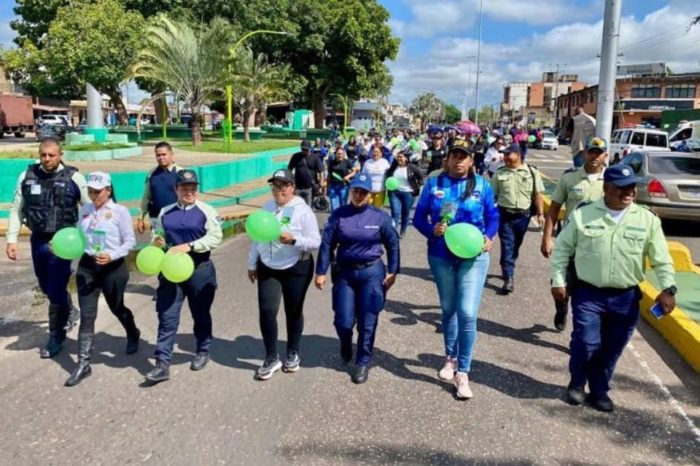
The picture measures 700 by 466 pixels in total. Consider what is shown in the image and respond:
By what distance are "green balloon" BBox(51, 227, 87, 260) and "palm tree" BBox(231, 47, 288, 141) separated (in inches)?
1174

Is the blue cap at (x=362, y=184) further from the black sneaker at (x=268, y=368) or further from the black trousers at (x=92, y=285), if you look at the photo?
the black trousers at (x=92, y=285)

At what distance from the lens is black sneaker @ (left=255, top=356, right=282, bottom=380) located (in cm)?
459

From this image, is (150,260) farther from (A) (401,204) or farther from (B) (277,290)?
(A) (401,204)

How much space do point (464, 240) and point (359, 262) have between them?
815 millimetres

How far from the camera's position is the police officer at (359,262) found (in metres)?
4.37

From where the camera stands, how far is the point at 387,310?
6.44 meters

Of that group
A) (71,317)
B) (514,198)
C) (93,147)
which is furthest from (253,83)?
(71,317)

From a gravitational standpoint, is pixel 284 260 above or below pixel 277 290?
above

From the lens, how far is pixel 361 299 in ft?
14.7

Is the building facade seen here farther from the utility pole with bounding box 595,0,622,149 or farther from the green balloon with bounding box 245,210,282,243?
the green balloon with bounding box 245,210,282,243

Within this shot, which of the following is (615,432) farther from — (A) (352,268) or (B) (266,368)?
(B) (266,368)

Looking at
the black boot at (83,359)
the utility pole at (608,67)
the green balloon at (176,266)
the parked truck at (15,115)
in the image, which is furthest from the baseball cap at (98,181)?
the parked truck at (15,115)

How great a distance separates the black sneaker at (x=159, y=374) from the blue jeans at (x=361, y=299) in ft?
4.42

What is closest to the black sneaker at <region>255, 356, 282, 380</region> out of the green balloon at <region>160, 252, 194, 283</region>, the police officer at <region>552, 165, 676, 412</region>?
the green balloon at <region>160, 252, 194, 283</region>
